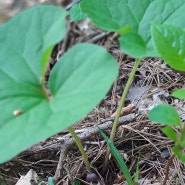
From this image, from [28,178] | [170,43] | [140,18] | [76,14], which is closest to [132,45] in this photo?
[170,43]

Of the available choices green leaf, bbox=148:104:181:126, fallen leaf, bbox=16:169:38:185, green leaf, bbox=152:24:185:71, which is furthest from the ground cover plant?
fallen leaf, bbox=16:169:38:185

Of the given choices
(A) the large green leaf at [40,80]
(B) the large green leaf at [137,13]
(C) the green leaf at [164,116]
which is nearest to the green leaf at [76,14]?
(B) the large green leaf at [137,13]

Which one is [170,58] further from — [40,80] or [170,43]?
[40,80]

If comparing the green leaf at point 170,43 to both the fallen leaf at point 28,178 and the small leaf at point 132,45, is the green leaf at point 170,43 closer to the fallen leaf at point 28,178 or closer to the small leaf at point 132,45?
the small leaf at point 132,45

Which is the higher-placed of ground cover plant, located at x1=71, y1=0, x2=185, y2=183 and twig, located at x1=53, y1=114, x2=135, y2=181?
ground cover plant, located at x1=71, y1=0, x2=185, y2=183

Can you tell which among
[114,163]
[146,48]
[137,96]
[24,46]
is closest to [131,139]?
[114,163]

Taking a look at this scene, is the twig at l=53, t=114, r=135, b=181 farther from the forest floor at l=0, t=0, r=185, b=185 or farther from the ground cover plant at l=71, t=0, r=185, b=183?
the ground cover plant at l=71, t=0, r=185, b=183

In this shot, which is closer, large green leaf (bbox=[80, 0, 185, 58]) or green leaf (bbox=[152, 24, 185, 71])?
green leaf (bbox=[152, 24, 185, 71])
